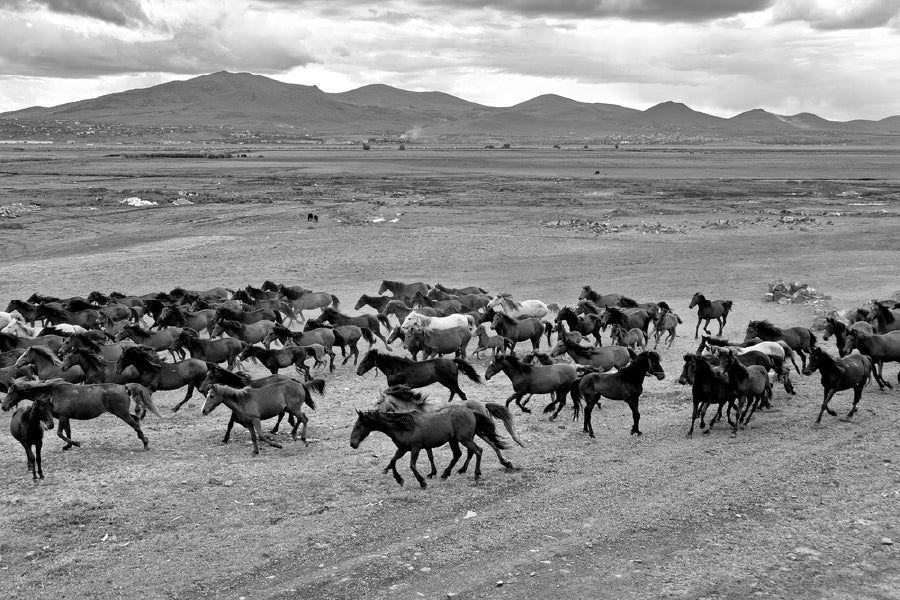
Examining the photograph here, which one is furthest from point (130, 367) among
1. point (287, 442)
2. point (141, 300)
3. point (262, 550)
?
point (141, 300)

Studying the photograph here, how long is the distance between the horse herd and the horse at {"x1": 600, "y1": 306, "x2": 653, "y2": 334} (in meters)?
0.03

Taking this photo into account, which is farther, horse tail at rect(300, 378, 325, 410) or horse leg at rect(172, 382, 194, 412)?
horse leg at rect(172, 382, 194, 412)

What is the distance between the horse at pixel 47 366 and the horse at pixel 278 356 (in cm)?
265

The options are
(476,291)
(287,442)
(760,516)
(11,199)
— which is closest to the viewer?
(760,516)

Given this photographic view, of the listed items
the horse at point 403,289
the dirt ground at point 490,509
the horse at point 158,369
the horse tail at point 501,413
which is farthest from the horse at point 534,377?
the horse at point 403,289

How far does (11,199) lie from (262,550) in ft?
153

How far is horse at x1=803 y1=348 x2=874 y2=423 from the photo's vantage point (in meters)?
12.1

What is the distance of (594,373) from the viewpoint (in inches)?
468

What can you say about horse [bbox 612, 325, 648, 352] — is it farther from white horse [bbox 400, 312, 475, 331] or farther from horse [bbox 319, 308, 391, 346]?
horse [bbox 319, 308, 391, 346]

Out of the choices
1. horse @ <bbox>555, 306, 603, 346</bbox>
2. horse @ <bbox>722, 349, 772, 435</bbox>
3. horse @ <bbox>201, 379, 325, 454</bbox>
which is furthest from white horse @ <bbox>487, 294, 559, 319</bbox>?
horse @ <bbox>201, 379, 325, 454</bbox>

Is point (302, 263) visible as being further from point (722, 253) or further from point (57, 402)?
point (57, 402)

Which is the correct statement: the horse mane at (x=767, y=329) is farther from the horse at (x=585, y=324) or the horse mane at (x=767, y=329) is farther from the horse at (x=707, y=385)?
the horse at (x=707, y=385)

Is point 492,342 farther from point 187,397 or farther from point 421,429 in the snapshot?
point 421,429

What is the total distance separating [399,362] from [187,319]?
6579mm
